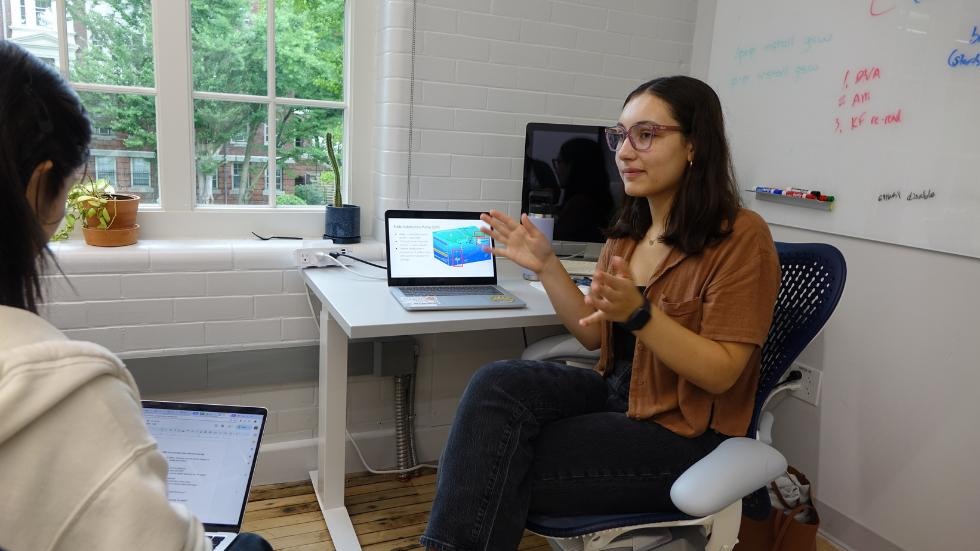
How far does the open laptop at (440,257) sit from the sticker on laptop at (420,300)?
5cm

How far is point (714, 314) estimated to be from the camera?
133cm

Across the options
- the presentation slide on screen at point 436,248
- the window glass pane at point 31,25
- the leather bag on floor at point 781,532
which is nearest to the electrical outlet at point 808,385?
the leather bag on floor at point 781,532

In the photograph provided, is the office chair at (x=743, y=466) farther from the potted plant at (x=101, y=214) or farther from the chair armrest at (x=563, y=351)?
the potted plant at (x=101, y=214)

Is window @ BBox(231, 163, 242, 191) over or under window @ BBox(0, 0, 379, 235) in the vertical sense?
under

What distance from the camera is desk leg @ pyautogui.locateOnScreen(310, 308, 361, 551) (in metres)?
1.98

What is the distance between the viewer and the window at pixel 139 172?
2.13 metres

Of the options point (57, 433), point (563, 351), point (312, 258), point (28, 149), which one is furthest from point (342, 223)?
point (57, 433)

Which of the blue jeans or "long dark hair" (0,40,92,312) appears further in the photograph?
the blue jeans

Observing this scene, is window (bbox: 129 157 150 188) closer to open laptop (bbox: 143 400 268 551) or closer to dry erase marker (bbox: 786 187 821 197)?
open laptop (bbox: 143 400 268 551)

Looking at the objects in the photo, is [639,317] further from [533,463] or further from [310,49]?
[310,49]

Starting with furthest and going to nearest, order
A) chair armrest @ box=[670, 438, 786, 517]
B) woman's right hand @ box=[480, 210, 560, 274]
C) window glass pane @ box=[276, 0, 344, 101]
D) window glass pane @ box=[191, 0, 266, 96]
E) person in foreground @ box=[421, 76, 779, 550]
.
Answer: window glass pane @ box=[276, 0, 344, 101] < window glass pane @ box=[191, 0, 266, 96] < woman's right hand @ box=[480, 210, 560, 274] < person in foreground @ box=[421, 76, 779, 550] < chair armrest @ box=[670, 438, 786, 517]

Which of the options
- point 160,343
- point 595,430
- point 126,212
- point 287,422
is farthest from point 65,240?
point 595,430

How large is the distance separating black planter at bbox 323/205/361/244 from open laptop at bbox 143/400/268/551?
113cm

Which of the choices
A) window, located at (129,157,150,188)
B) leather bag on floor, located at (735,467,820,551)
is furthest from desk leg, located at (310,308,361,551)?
leather bag on floor, located at (735,467,820,551)
